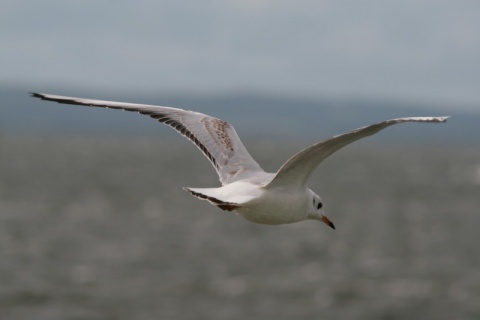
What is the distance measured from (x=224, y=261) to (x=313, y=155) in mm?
30092

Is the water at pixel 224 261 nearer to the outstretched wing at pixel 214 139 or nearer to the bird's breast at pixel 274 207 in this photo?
the outstretched wing at pixel 214 139

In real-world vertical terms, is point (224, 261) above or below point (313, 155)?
below

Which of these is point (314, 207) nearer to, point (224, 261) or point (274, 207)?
point (274, 207)

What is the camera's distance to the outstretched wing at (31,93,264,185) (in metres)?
11.2

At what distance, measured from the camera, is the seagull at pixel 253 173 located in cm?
A: 963

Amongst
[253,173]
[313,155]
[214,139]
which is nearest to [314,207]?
[253,173]

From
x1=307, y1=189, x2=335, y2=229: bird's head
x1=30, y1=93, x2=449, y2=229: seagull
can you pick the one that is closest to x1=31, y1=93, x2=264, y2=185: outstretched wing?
x1=30, y1=93, x2=449, y2=229: seagull

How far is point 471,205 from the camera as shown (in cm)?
6694

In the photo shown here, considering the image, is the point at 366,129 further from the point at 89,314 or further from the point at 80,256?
the point at 80,256

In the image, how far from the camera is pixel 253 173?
1102cm

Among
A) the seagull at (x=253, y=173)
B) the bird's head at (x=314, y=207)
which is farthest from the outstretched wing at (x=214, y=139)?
the bird's head at (x=314, y=207)

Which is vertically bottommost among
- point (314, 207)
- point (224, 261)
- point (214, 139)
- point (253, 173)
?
point (224, 261)

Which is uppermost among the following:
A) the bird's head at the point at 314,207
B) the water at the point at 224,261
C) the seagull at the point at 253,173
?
the seagull at the point at 253,173

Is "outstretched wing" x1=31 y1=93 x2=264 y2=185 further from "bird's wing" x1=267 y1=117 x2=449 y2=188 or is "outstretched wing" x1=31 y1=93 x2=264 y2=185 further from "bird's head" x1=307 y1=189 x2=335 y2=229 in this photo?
"bird's wing" x1=267 y1=117 x2=449 y2=188
